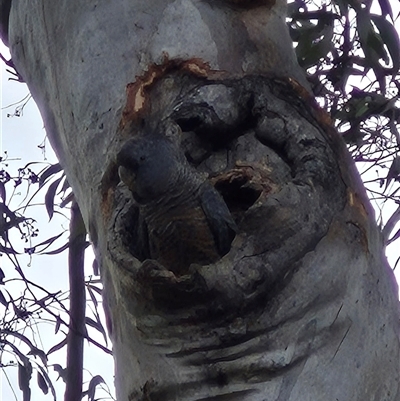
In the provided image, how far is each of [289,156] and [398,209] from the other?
3.23 feet

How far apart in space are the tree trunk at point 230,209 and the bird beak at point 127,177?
0.03 meters

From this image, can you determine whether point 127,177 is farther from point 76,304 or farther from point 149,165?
point 76,304

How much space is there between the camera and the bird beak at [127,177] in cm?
79

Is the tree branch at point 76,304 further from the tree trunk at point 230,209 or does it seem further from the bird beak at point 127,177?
the bird beak at point 127,177

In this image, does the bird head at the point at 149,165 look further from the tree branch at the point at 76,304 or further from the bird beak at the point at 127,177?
the tree branch at the point at 76,304

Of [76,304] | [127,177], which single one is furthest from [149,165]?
[76,304]

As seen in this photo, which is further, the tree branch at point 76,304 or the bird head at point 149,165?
the tree branch at point 76,304

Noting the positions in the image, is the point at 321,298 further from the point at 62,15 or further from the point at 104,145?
the point at 62,15

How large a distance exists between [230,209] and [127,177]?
0.10 meters

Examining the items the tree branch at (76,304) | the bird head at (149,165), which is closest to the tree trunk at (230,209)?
the bird head at (149,165)

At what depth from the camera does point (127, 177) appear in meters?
0.79

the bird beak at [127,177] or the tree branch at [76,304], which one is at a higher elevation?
the tree branch at [76,304]

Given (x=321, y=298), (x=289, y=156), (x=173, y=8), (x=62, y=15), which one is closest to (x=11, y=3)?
(x=62, y=15)

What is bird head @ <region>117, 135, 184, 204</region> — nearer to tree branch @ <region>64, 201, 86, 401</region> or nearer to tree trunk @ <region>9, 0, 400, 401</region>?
tree trunk @ <region>9, 0, 400, 401</region>
